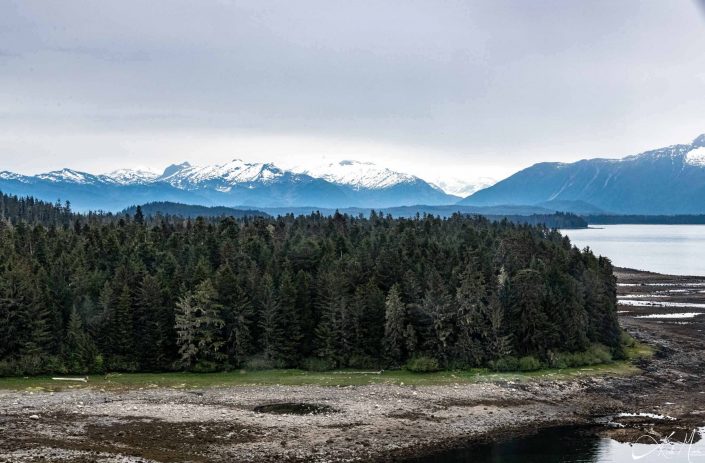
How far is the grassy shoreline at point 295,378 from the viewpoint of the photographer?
64706 millimetres

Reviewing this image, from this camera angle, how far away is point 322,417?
53906 millimetres

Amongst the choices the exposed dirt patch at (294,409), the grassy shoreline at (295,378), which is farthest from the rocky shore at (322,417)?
the grassy shoreline at (295,378)

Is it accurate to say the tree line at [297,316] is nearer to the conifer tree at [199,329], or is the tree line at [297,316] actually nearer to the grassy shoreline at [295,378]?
the conifer tree at [199,329]

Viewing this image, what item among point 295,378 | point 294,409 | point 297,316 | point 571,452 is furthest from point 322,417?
point 297,316

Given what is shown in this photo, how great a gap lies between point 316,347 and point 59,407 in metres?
27.9

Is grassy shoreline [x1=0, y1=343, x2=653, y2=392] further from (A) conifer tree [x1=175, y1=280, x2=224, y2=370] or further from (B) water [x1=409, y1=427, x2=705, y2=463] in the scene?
(B) water [x1=409, y1=427, x2=705, y2=463]

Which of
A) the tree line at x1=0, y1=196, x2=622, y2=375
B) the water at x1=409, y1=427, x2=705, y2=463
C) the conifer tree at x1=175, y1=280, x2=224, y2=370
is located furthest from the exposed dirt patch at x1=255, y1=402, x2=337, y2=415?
the conifer tree at x1=175, y1=280, x2=224, y2=370

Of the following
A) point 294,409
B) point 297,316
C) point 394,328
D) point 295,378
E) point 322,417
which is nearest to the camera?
point 322,417

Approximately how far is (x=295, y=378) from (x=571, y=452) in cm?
2967

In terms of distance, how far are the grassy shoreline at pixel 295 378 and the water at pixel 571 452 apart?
1771 cm

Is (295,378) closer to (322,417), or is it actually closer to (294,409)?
(294,409)

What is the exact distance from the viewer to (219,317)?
74.2 meters

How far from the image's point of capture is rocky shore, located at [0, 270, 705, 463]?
149ft

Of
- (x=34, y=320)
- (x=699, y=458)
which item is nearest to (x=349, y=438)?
(x=699, y=458)
